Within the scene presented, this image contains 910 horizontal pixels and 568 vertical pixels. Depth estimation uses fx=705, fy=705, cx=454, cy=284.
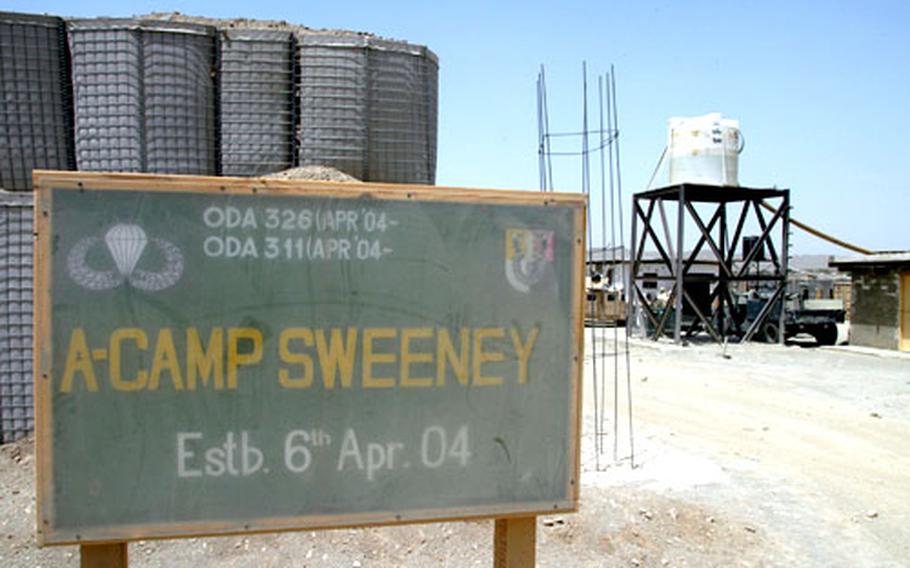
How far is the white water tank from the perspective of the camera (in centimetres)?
2106

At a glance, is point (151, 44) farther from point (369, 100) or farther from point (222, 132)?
point (369, 100)

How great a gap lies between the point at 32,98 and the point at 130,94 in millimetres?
771

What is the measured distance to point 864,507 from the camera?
5.90 meters

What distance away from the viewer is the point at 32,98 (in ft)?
18.7

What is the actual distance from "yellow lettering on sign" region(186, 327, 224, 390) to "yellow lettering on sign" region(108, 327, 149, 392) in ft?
0.44

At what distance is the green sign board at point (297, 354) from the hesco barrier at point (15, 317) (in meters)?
3.87

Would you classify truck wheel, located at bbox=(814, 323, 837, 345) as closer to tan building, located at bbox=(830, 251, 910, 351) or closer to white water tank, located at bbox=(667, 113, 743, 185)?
tan building, located at bbox=(830, 251, 910, 351)

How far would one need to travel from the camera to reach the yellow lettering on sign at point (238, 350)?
234 centimetres

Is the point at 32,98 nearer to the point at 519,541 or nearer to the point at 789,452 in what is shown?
the point at 519,541

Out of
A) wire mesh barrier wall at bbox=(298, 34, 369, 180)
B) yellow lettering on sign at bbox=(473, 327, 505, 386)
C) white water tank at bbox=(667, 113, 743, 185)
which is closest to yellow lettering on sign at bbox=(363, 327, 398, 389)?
yellow lettering on sign at bbox=(473, 327, 505, 386)

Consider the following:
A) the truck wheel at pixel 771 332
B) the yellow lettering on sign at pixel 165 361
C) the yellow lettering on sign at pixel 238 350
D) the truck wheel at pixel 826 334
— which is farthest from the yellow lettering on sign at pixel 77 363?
the truck wheel at pixel 826 334

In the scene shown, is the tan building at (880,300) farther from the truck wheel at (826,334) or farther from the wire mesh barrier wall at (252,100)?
the wire mesh barrier wall at (252,100)

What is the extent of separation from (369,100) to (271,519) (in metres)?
4.67

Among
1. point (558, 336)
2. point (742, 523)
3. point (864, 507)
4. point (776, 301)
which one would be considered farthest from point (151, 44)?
point (776, 301)
